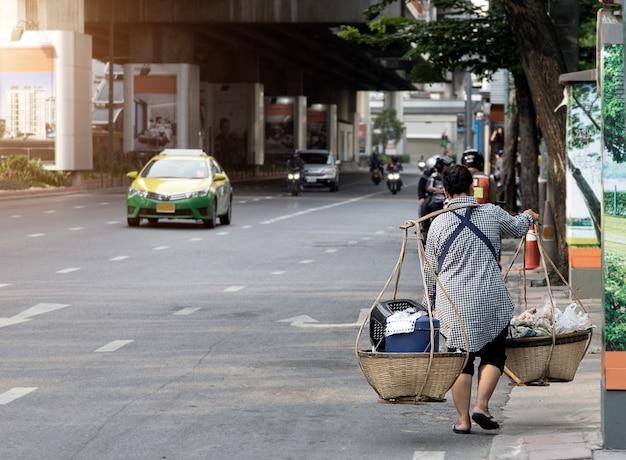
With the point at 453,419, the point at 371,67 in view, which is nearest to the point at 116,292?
the point at 453,419

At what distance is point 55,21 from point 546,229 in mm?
37606

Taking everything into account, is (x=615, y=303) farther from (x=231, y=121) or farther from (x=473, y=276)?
(x=231, y=121)

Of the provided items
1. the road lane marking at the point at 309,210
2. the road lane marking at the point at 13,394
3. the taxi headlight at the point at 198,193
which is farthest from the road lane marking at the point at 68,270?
the road lane marking at the point at 309,210

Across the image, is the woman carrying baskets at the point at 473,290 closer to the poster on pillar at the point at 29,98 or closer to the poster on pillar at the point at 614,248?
the poster on pillar at the point at 614,248

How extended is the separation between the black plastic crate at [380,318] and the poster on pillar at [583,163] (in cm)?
700

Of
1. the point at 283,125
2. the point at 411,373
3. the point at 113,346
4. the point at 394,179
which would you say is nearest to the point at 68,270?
the point at 113,346

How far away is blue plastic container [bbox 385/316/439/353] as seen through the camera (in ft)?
23.8

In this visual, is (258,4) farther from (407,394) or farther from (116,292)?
(407,394)

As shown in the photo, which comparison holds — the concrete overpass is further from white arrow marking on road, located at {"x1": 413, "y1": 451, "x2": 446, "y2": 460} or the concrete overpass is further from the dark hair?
white arrow marking on road, located at {"x1": 413, "y1": 451, "x2": 446, "y2": 460}

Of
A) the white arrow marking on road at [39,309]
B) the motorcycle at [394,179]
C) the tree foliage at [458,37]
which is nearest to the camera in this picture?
the white arrow marking on road at [39,309]

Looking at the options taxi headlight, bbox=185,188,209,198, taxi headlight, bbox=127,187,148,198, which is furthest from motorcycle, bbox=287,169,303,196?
taxi headlight, bbox=127,187,148,198

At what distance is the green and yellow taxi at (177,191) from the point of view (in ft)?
88.3

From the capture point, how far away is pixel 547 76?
16703 millimetres

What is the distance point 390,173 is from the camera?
54.5 metres
